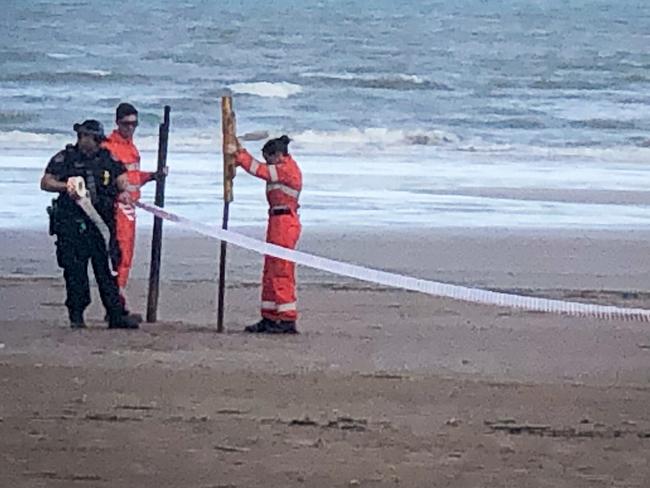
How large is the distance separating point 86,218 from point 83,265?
35cm

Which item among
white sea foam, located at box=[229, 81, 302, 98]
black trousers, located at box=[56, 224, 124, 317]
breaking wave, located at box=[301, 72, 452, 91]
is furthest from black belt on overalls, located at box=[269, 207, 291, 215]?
breaking wave, located at box=[301, 72, 452, 91]

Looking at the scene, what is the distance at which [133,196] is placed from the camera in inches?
449

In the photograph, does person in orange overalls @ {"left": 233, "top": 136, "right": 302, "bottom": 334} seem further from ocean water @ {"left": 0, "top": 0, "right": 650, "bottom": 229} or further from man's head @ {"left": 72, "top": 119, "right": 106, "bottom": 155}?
ocean water @ {"left": 0, "top": 0, "right": 650, "bottom": 229}

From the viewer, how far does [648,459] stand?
7324 millimetres

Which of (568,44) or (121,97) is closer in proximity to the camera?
(121,97)

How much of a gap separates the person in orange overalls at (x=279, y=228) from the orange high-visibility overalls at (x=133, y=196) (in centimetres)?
90

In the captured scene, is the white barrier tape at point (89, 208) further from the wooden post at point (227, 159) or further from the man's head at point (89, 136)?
the wooden post at point (227, 159)

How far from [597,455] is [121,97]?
36779 mm

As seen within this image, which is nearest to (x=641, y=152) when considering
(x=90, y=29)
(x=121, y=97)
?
(x=121, y=97)

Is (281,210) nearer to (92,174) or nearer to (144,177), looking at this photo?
(144,177)

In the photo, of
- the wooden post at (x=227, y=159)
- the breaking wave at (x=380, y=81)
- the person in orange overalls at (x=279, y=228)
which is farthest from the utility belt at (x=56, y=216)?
the breaking wave at (x=380, y=81)

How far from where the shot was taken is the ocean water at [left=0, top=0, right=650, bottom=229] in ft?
68.3

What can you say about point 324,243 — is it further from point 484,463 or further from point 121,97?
point 121,97

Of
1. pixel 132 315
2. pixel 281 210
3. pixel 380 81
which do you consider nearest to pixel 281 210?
pixel 281 210
